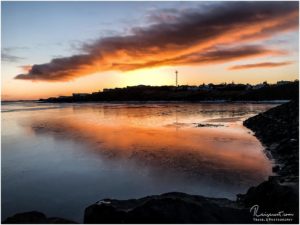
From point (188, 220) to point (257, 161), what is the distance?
25.4 feet

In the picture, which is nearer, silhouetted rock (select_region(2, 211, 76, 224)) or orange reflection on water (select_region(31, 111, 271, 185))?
silhouetted rock (select_region(2, 211, 76, 224))

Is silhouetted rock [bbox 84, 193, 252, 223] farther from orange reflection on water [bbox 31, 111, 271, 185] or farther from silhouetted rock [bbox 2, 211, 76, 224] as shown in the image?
orange reflection on water [bbox 31, 111, 271, 185]

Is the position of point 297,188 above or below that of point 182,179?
above

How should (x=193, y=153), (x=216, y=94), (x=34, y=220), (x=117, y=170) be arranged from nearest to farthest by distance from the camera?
(x=34, y=220), (x=117, y=170), (x=193, y=153), (x=216, y=94)

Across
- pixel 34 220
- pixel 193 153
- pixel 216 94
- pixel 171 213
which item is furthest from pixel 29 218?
pixel 216 94

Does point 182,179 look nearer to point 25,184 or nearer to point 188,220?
point 188,220

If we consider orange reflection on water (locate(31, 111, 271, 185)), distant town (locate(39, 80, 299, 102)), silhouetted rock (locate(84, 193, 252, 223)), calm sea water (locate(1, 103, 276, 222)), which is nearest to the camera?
silhouetted rock (locate(84, 193, 252, 223))

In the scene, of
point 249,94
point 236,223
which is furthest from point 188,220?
point 249,94

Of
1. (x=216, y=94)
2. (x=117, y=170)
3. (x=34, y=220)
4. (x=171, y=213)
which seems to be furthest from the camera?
(x=216, y=94)

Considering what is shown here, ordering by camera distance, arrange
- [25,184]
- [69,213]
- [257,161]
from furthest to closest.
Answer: [257,161] → [25,184] → [69,213]

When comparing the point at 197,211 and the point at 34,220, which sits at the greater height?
the point at 197,211

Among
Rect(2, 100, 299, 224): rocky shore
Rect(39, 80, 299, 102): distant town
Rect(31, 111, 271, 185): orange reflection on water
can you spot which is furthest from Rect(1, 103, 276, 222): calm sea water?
Rect(39, 80, 299, 102): distant town

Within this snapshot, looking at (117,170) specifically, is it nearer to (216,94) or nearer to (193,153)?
(193,153)

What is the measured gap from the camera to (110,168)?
12.1 metres
